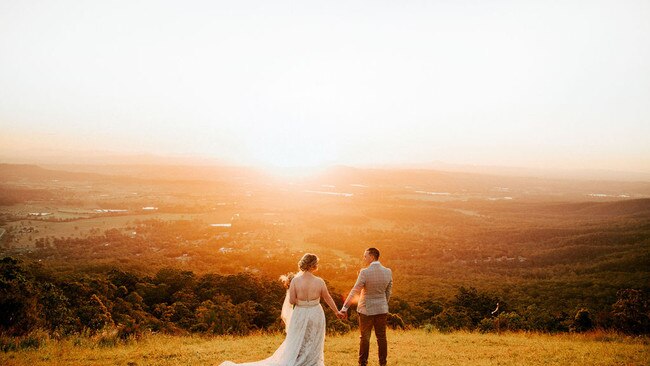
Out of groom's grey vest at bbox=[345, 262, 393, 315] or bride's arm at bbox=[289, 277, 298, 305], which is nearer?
bride's arm at bbox=[289, 277, 298, 305]

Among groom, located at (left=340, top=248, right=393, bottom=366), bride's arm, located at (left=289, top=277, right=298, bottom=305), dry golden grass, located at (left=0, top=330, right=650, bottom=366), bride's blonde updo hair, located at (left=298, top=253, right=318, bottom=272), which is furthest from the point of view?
dry golden grass, located at (left=0, top=330, right=650, bottom=366)

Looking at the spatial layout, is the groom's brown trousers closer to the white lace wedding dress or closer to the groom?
the groom

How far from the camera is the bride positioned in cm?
701

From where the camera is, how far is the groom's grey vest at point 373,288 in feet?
23.9

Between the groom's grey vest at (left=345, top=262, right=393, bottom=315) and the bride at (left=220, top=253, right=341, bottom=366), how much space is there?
1.90 feet

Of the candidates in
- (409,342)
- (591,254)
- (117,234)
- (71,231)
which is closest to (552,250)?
(591,254)

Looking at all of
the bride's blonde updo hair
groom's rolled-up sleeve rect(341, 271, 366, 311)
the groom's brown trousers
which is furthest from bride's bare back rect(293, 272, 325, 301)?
the groom's brown trousers

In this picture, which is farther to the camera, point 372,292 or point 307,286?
point 372,292

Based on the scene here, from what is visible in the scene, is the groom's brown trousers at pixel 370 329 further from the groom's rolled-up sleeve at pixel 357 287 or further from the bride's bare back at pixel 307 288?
the bride's bare back at pixel 307 288

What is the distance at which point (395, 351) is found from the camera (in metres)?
9.95

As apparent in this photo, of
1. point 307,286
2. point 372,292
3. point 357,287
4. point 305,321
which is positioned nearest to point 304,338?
point 305,321

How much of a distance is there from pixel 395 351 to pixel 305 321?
12.7 feet

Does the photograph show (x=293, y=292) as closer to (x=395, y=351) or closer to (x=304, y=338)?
(x=304, y=338)

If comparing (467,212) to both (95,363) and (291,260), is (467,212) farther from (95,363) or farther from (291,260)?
(95,363)
